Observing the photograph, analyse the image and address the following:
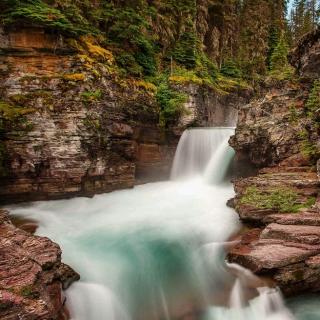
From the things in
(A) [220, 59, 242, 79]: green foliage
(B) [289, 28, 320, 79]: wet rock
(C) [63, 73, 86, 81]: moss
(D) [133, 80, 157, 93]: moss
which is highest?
(A) [220, 59, 242, 79]: green foliage

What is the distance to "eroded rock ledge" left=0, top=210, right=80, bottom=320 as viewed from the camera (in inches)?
235

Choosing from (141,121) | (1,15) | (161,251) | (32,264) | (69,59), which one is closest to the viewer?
(32,264)

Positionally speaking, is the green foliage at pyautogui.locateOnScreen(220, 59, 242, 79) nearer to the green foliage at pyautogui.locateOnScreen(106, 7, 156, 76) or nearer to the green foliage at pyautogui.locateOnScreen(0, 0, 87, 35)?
the green foliage at pyautogui.locateOnScreen(106, 7, 156, 76)

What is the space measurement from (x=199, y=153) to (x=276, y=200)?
28.3ft

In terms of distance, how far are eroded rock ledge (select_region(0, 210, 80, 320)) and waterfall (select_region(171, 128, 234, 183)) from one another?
11373 millimetres

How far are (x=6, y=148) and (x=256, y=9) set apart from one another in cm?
3612

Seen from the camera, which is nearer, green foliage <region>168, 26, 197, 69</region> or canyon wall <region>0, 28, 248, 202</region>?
canyon wall <region>0, 28, 248, 202</region>

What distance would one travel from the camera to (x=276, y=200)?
36.4ft

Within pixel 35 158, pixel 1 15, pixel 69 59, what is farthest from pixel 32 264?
pixel 1 15

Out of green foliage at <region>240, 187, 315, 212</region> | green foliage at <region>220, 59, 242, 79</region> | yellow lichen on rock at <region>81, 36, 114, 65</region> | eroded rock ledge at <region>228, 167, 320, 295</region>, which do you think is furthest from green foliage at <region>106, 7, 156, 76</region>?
green foliage at <region>220, 59, 242, 79</region>

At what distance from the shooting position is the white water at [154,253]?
780cm

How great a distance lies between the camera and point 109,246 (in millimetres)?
10766

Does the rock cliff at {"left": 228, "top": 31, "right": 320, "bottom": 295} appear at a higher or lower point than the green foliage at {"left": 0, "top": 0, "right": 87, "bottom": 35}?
lower

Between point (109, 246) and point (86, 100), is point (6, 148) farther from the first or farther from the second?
point (109, 246)
